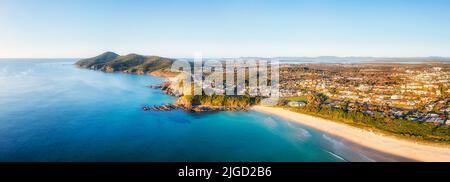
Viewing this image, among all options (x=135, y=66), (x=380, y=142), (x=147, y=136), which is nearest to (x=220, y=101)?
(x=147, y=136)

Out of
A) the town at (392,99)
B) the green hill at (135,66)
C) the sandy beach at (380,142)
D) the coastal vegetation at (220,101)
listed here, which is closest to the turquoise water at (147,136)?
the sandy beach at (380,142)

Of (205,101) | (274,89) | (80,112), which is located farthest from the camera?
(274,89)

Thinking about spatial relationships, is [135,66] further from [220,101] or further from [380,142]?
[380,142]

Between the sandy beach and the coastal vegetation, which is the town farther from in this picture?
the coastal vegetation

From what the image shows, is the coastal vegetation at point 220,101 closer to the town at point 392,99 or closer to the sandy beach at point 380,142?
the town at point 392,99

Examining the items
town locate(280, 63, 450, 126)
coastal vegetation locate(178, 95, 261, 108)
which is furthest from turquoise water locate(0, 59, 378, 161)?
town locate(280, 63, 450, 126)
